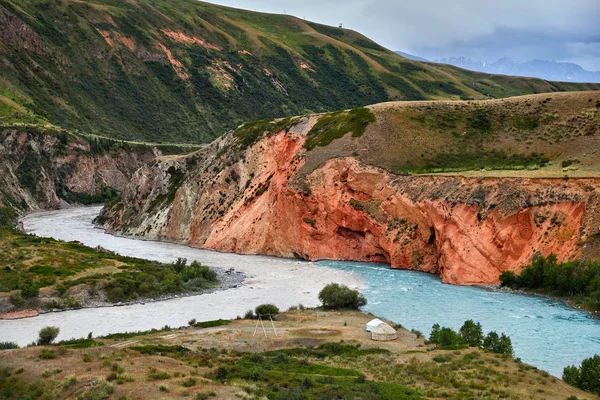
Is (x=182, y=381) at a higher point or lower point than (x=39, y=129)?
lower

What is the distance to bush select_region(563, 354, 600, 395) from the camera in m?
26.5

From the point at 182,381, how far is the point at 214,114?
165m

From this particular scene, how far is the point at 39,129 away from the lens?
127 meters

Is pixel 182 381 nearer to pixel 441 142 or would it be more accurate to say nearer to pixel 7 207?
pixel 441 142

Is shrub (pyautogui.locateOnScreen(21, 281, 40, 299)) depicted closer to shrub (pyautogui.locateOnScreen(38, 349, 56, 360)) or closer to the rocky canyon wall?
shrub (pyautogui.locateOnScreen(38, 349, 56, 360))

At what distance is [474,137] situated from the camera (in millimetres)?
69562

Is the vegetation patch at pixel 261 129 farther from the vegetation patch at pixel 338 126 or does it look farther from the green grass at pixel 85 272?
the green grass at pixel 85 272

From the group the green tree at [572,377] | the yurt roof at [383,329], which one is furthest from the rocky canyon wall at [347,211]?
the green tree at [572,377]

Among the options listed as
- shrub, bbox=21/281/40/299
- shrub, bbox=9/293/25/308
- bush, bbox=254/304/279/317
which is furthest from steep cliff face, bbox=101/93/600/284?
shrub, bbox=9/293/25/308

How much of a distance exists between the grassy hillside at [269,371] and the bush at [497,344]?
63.6 inches

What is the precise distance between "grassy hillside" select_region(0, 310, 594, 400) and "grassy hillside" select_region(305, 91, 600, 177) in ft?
104

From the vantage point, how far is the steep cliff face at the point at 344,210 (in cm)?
5128

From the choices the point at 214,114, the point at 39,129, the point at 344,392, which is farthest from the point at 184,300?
the point at 214,114

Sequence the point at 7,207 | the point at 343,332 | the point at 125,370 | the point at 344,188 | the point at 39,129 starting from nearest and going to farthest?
1. the point at 125,370
2. the point at 343,332
3. the point at 344,188
4. the point at 7,207
5. the point at 39,129
